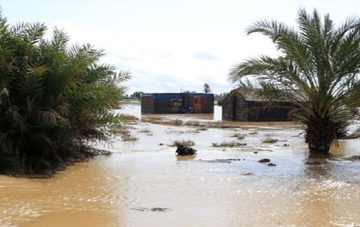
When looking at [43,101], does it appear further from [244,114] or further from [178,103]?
[178,103]

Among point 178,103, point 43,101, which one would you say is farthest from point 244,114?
point 43,101

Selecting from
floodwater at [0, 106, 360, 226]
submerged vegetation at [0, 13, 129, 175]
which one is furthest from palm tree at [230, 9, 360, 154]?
submerged vegetation at [0, 13, 129, 175]

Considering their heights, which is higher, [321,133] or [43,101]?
[43,101]

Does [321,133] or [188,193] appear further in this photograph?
[321,133]

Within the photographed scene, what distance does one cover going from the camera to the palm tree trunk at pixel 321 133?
14.4 m

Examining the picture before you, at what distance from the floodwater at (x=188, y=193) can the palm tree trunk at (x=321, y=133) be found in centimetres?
133

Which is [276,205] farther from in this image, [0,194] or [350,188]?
[0,194]

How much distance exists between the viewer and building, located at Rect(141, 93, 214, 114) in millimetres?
52219

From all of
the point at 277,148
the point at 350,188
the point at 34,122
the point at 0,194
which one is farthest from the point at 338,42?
the point at 0,194

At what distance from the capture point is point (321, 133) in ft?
47.6

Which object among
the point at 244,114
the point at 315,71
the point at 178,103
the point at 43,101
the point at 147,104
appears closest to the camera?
the point at 43,101

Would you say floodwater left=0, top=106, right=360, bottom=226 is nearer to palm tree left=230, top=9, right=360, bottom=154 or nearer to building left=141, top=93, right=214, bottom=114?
palm tree left=230, top=9, right=360, bottom=154

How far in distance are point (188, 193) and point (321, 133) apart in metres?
7.31

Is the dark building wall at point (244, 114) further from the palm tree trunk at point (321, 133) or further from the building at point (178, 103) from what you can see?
the palm tree trunk at point (321, 133)
